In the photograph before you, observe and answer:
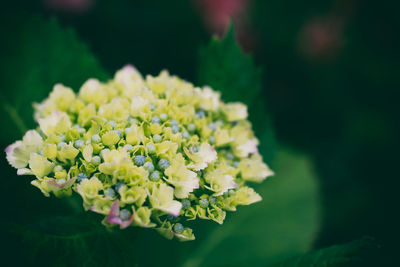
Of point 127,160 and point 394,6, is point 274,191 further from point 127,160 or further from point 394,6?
point 394,6

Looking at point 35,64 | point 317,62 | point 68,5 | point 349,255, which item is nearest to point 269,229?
point 349,255

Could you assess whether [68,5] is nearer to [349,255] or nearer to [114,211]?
[114,211]

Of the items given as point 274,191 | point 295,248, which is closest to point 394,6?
point 274,191

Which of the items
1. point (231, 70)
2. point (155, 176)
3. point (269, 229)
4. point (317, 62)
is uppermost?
point (317, 62)

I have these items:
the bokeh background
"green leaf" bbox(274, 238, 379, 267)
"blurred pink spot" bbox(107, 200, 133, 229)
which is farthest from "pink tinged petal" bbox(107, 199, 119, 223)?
the bokeh background

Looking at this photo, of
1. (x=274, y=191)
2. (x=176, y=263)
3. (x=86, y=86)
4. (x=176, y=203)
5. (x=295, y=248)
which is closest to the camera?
(x=176, y=203)

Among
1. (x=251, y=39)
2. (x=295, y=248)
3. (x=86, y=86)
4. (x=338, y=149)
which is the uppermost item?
(x=251, y=39)
